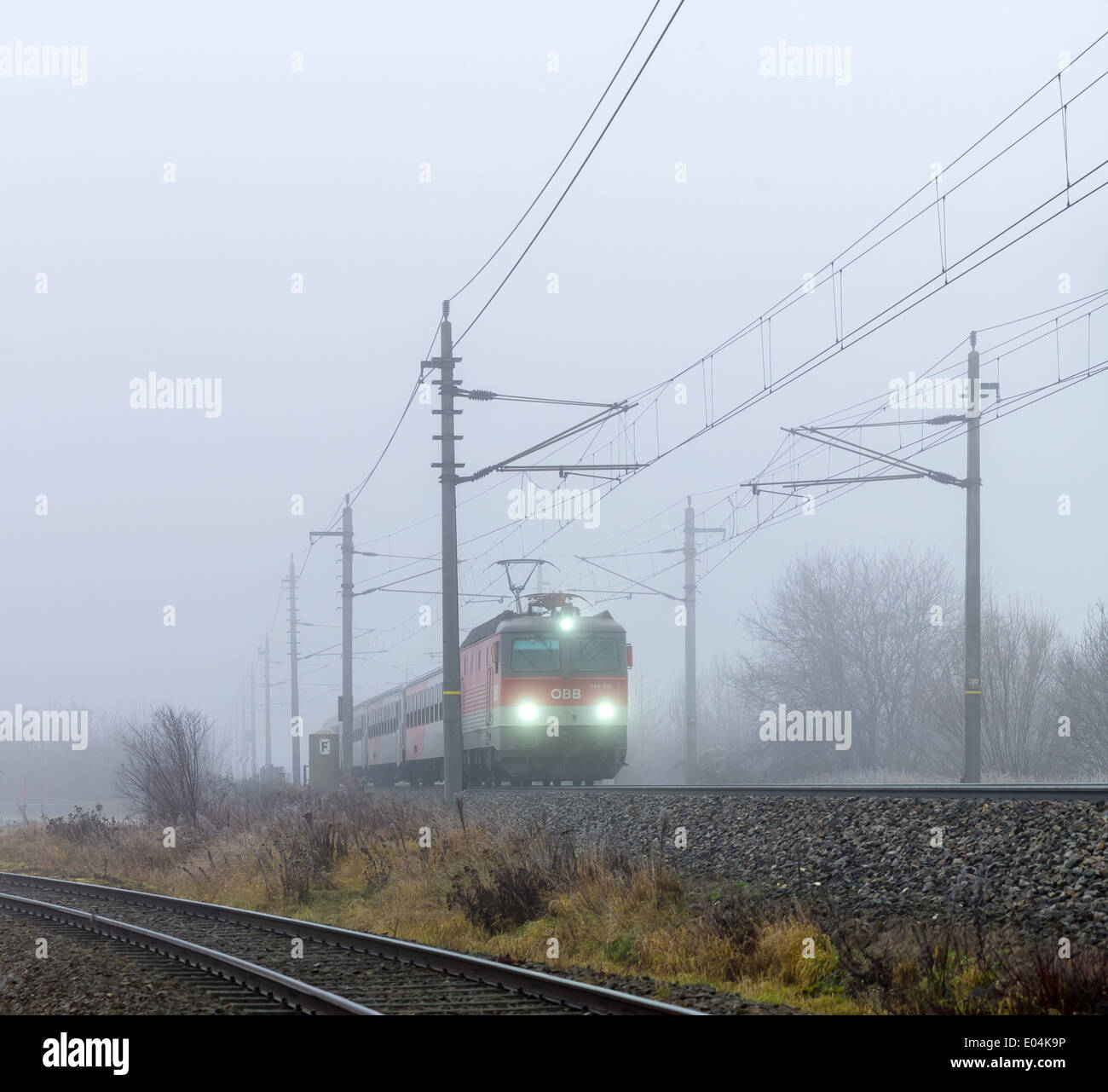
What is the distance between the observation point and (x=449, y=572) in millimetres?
21453

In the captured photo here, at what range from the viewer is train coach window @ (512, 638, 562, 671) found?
25.9m

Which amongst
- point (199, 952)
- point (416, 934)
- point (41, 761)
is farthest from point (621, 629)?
point (41, 761)

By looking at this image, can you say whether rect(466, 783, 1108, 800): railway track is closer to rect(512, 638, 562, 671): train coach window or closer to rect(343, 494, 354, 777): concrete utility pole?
rect(512, 638, 562, 671): train coach window

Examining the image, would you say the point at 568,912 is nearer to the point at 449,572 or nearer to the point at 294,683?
the point at 449,572

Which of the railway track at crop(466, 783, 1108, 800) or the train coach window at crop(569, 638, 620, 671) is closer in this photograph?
the railway track at crop(466, 783, 1108, 800)

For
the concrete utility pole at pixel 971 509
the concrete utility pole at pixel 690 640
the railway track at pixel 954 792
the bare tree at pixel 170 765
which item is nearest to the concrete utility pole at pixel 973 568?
the concrete utility pole at pixel 971 509

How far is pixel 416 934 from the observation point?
1334 cm

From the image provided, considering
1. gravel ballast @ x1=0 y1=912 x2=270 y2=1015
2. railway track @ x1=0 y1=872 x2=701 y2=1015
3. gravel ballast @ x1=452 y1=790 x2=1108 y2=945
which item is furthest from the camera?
gravel ballast @ x1=452 y1=790 x2=1108 y2=945

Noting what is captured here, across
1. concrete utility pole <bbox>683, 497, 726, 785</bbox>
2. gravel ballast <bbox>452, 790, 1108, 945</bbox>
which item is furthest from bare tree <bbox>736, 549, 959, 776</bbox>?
gravel ballast <bbox>452, 790, 1108, 945</bbox>

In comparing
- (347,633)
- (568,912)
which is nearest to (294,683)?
(347,633)

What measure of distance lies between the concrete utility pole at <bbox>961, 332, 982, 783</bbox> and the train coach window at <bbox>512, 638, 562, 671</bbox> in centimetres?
838

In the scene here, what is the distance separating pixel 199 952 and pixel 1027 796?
25.2 ft
